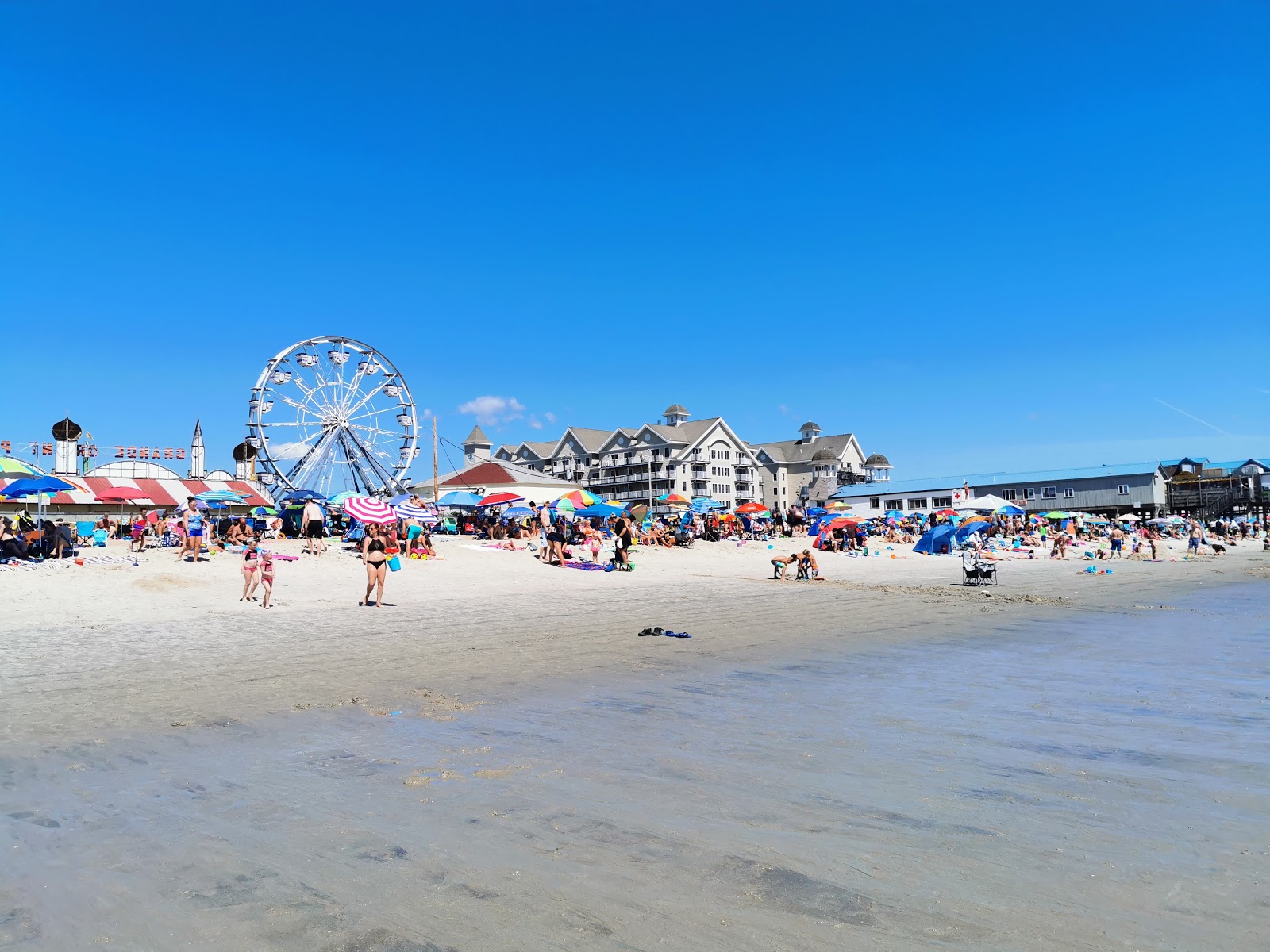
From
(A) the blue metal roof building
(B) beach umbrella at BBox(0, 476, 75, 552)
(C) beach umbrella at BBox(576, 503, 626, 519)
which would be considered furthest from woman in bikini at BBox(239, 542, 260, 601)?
(A) the blue metal roof building

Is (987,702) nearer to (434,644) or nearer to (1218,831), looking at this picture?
(1218,831)

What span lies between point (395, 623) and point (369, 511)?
1103 cm

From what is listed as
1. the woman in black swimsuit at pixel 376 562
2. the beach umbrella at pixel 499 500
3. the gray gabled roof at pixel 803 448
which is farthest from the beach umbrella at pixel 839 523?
the gray gabled roof at pixel 803 448

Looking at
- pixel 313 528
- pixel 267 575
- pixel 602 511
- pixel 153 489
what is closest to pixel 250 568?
pixel 267 575

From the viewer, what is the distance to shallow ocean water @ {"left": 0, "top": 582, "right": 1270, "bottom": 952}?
3.34 m

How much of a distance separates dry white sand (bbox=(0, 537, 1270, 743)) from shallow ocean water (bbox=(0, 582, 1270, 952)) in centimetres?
114

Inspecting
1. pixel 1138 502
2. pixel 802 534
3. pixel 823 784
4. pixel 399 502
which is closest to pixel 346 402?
pixel 399 502

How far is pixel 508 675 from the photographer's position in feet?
29.6

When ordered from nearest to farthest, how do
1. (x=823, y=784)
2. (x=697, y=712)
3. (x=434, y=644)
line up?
(x=823, y=784) → (x=697, y=712) → (x=434, y=644)

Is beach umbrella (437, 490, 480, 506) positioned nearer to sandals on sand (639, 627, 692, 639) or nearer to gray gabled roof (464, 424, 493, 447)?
sandals on sand (639, 627, 692, 639)

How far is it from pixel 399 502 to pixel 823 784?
26.9m

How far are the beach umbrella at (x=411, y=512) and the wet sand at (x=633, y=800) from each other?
56.1 feet

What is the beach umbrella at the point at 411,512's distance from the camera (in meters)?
27.5

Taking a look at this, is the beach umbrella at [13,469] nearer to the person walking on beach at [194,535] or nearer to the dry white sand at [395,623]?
the dry white sand at [395,623]
